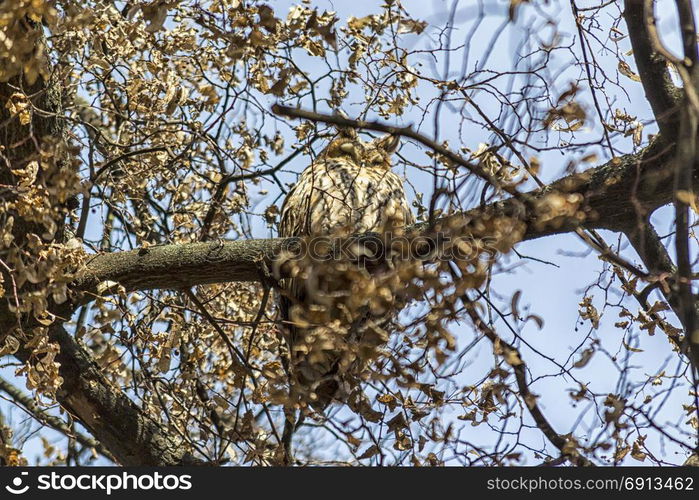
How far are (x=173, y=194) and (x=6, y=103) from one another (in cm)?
179

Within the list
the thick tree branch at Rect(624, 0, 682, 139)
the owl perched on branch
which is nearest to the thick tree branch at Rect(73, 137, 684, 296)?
the thick tree branch at Rect(624, 0, 682, 139)

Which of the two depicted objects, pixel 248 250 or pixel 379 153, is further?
pixel 379 153

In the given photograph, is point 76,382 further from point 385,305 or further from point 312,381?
point 385,305

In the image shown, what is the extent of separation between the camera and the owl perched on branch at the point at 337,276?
2676mm

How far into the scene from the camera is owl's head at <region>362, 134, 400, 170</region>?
4379mm

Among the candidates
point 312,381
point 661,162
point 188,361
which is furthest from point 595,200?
point 188,361

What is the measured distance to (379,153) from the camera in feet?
15.4

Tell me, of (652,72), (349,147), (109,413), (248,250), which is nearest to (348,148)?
(349,147)

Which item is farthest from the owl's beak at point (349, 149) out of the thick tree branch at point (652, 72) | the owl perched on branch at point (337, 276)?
the thick tree branch at point (652, 72)

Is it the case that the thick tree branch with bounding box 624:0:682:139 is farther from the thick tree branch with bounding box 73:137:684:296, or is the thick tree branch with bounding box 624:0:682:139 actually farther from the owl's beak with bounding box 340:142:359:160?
the owl's beak with bounding box 340:142:359:160

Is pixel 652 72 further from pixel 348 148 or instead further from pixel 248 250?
pixel 348 148

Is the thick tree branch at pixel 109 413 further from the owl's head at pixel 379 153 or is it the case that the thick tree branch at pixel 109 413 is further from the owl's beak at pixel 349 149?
the owl's beak at pixel 349 149

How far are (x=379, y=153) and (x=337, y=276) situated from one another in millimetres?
2010

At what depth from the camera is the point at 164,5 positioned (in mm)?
3139
